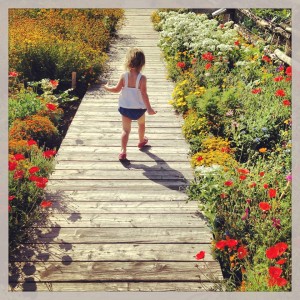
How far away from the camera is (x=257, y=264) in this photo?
3.24 m

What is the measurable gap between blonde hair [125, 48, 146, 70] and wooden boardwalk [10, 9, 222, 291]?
1135 millimetres

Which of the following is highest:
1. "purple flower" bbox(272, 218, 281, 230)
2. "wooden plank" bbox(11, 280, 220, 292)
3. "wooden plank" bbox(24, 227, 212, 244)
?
"purple flower" bbox(272, 218, 281, 230)

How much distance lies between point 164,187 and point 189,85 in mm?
2912

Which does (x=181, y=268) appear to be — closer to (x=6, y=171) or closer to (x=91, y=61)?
(x=6, y=171)

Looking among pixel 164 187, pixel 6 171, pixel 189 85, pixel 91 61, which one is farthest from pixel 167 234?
pixel 91 61

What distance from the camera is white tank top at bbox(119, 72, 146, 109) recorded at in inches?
194

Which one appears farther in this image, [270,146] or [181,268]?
[270,146]

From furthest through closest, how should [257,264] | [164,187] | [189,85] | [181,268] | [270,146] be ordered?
1. [189,85]
2. [270,146]
3. [164,187]
4. [181,268]
5. [257,264]

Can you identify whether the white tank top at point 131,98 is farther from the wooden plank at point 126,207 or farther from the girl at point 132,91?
the wooden plank at point 126,207

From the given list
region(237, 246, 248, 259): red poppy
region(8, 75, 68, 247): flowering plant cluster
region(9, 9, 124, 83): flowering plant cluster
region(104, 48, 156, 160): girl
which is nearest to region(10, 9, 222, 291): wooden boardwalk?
region(8, 75, 68, 247): flowering plant cluster

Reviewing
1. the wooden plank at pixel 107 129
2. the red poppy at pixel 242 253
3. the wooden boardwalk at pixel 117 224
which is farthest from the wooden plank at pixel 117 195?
the wooden plank at pixel 107 129

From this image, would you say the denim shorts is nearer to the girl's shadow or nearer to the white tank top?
the white tank top

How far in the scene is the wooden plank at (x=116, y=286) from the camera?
326 centimetres

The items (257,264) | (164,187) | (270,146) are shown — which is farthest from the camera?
(270,146)
